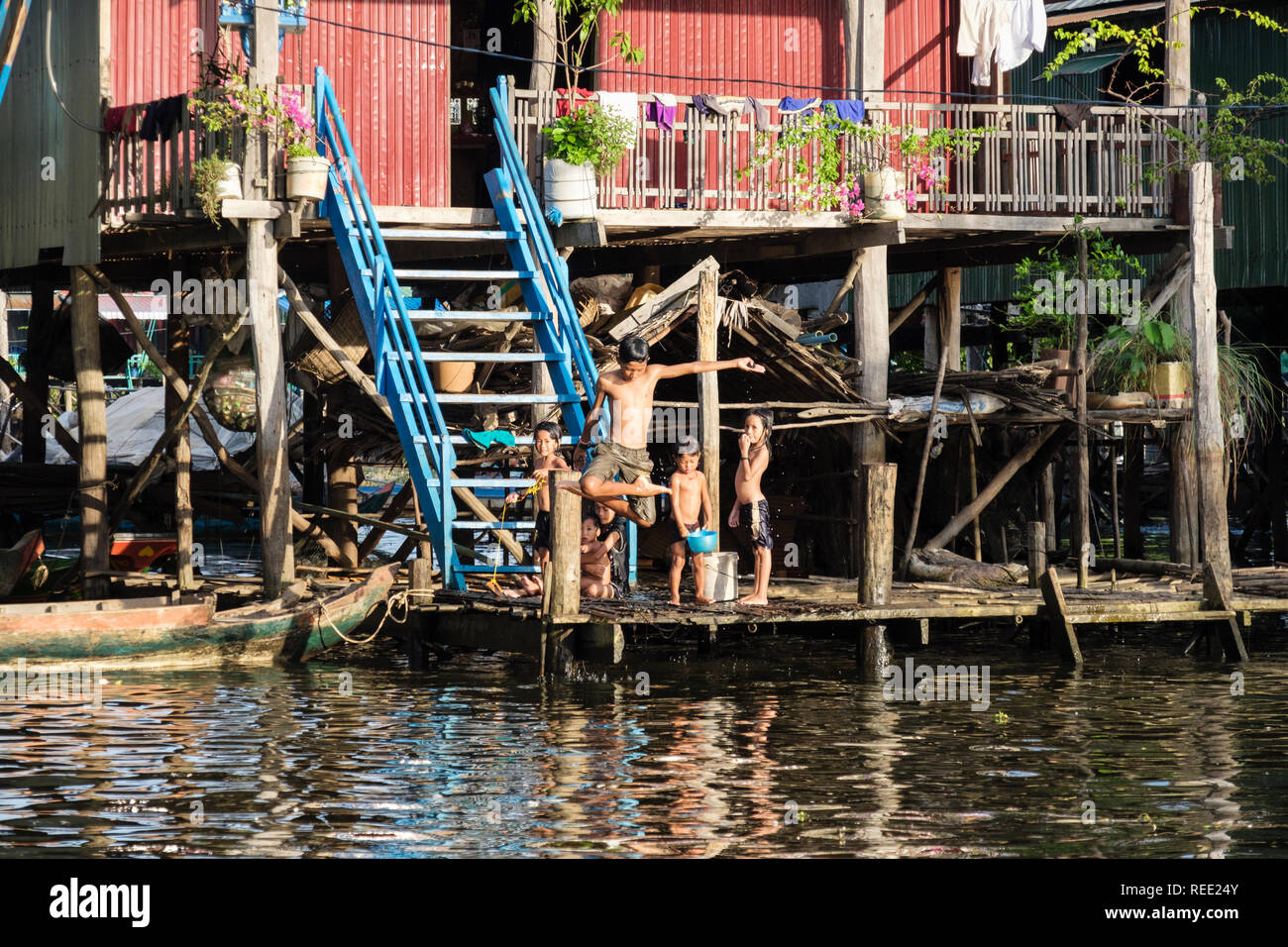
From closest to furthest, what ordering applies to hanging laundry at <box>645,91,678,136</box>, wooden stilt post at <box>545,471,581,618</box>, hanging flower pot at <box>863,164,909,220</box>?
wooden stilt post at <box>545,471,581,618</box>, hanging laundry at <box>645,91,678,136</box>, hanging flower pot at <box>863,164,909,220</box>

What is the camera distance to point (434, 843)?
9.09 m

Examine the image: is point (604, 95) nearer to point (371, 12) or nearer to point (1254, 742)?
point (371, 12)

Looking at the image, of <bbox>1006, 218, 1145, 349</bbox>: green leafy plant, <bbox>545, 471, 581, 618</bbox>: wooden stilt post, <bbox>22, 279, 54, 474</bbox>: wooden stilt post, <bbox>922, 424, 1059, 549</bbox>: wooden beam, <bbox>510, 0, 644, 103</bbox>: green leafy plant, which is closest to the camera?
<bbox>545, 471, 581, 618</bbox>: wooden stilt post

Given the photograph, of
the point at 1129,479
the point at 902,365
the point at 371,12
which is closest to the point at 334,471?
the point at 371,12

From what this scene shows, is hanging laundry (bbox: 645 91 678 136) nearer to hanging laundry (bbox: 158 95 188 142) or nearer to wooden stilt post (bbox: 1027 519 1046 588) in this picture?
hanging laundry (bbox: 158 95 188 142)

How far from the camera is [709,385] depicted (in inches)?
622

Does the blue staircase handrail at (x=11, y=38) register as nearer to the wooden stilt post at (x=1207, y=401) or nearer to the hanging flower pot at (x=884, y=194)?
the hanging flower pot at (x=884, y=194)

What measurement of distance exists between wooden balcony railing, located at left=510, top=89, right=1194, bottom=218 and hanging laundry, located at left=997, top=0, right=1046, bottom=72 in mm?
667

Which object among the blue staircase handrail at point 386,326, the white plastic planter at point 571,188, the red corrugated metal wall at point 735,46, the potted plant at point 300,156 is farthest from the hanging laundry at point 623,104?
the potted plant at point 300,156

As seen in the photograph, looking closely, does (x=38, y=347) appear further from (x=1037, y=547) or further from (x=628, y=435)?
(x=1037, y=547)

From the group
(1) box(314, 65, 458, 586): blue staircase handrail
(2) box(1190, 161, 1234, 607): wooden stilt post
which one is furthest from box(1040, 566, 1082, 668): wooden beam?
(1) box(314, 65, 458, 586): blue staircase handrail

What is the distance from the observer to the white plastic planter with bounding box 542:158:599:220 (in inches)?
635

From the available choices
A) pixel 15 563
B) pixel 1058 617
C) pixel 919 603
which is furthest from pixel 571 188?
pixel 15 563

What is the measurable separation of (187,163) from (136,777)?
22.2 ft
